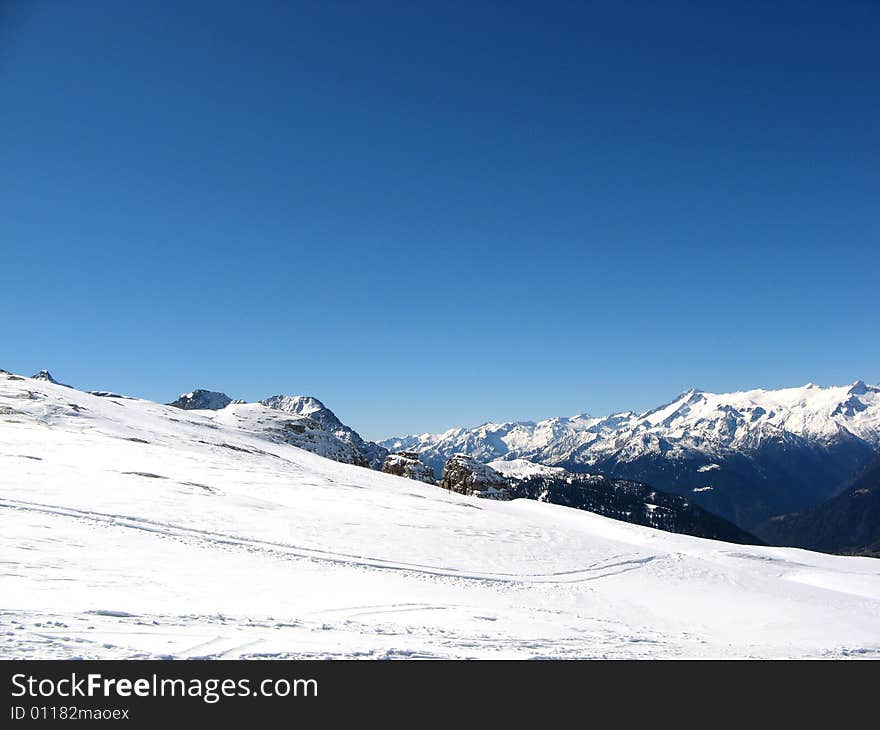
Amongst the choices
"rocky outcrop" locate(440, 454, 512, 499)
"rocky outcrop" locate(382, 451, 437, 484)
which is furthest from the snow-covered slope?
"rocky outcrop" locate(382, 451, 437, 484)

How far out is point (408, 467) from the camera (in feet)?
338

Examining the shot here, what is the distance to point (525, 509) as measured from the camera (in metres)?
63.1

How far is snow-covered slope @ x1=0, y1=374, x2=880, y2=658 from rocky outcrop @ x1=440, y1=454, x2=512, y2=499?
46.5m

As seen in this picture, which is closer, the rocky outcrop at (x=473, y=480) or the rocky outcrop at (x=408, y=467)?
the rocky outcrop at (x=473, y=480)

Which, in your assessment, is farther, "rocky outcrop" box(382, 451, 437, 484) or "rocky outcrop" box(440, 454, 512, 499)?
"rocky outcrop" box(382, 451, 437, 484)

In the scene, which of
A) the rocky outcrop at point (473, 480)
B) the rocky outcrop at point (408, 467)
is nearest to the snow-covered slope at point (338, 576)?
the rocky outcrop at point (473, 480)

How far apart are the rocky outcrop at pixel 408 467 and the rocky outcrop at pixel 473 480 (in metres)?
4.42

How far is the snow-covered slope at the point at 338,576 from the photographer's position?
38.4 feet

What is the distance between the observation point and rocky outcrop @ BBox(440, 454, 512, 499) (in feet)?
324

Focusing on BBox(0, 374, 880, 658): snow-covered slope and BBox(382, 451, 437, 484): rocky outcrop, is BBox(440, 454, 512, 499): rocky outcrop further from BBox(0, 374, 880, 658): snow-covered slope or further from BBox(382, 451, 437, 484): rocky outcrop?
BBox(0, 374, 880, 658): snow-covered slope

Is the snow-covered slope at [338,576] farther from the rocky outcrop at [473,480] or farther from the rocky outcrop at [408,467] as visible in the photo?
the rocky outcrop at [408,467]

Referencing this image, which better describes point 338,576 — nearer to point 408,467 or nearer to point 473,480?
point 473,480

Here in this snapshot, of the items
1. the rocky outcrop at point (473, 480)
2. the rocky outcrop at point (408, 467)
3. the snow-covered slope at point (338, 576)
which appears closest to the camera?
the snow-covered slope at point (338, 576)
